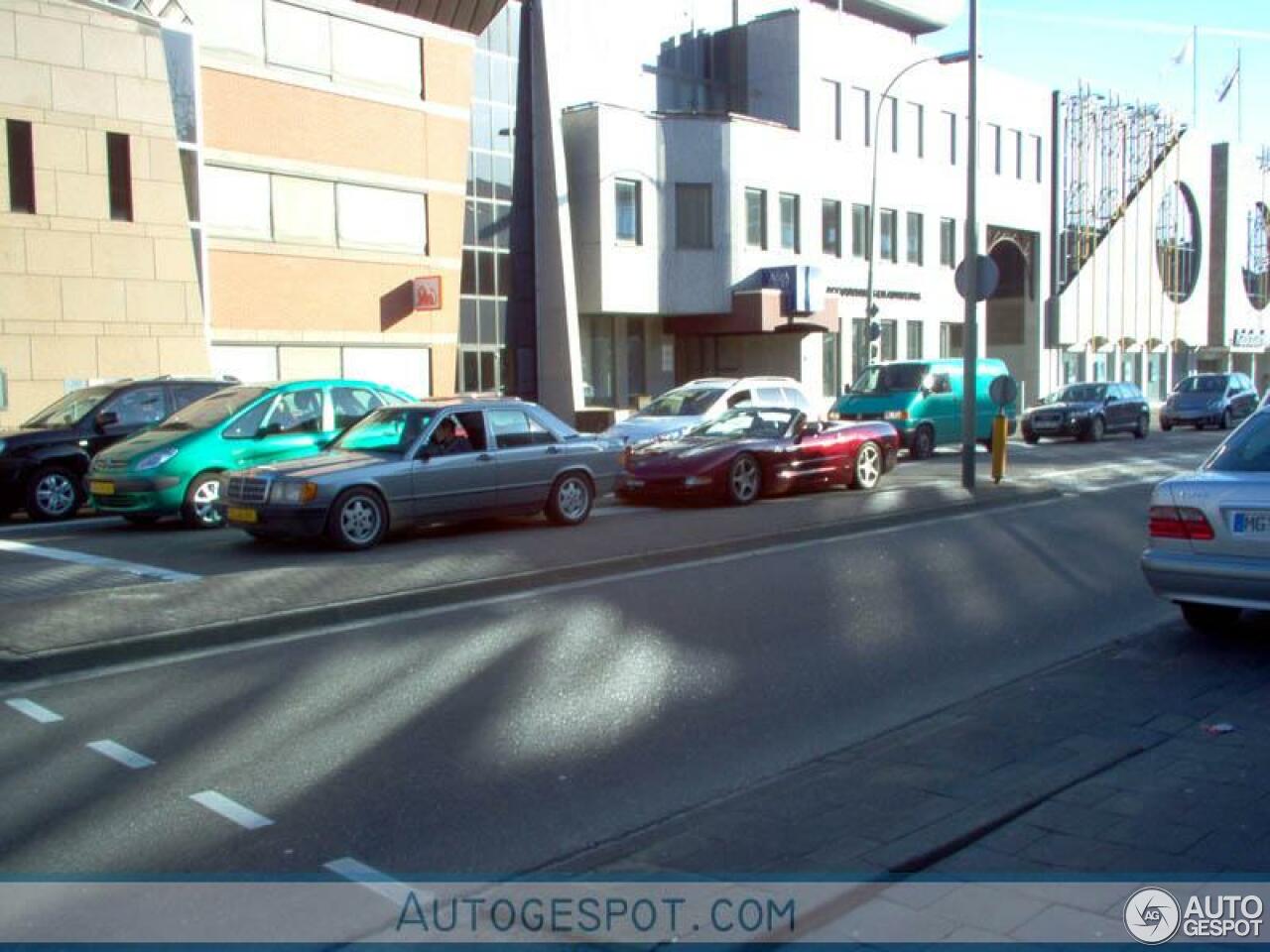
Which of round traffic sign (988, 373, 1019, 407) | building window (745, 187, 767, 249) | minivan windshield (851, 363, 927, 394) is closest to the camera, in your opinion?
round traffic sign (988, 373, 1019, 407)

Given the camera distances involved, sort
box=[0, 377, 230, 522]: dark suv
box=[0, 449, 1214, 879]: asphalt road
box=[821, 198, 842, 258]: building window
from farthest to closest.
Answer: box=[821, 198, 842, 258]: building window
box=[0, 377, 230, 522]: dark suv
box=[0, 449, 1214, 879]: asphalt road

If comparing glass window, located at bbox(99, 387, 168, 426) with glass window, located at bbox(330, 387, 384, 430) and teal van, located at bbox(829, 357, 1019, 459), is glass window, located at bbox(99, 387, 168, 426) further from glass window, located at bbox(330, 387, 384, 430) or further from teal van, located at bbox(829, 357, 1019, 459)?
teal van, located at bbox(829, 357, 1019, 459)

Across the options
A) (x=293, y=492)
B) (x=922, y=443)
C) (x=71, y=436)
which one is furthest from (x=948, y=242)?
(x=293, y=492)

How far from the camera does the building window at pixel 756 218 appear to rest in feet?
124

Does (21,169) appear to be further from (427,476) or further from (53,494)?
(427,476)

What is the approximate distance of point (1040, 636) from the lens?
27.0ft

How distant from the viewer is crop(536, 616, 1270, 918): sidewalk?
4316 millimetres

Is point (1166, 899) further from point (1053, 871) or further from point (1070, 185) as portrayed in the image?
point (1070, 185)

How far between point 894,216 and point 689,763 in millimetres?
40852

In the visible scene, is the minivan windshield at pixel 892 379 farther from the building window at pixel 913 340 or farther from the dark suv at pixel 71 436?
the building window at pixel 913 340

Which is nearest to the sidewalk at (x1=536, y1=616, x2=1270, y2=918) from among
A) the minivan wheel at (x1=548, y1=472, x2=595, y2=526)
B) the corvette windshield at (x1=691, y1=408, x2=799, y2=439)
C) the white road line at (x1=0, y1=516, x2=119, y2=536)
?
the minivan wheel at (x1=548, y1=472, x2=595, y2=526)

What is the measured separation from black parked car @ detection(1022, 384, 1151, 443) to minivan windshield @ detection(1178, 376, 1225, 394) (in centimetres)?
493

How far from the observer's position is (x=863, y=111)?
4206 cm

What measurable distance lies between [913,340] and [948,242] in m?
4.52
